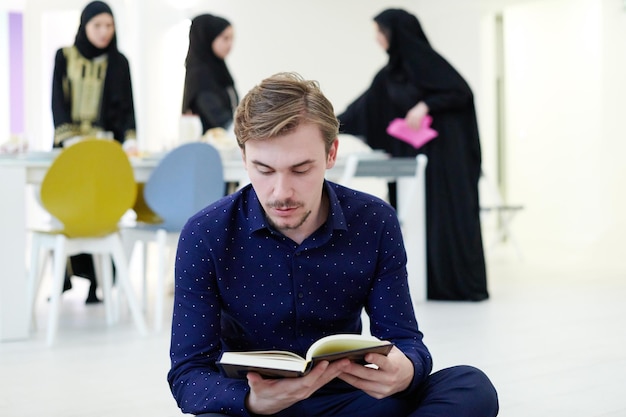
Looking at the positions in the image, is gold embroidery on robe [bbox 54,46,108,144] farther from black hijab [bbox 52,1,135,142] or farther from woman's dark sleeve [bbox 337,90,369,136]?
woman's dark sleeve [bbox 337,90,369,136]

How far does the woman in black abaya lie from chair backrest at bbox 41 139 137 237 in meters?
1.42

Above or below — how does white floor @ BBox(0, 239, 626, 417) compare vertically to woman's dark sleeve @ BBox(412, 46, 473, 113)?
below

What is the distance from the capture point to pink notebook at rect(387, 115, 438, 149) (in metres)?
4.54

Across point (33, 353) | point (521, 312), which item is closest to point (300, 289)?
point (33, 353)

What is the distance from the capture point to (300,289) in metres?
1.58

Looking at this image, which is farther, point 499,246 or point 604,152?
point 499,246

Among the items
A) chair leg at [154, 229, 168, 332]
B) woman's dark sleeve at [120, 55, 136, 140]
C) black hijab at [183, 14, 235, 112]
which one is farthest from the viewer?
black hijab at [183, 14, 235, 112]

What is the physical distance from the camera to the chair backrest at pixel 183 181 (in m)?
3.75

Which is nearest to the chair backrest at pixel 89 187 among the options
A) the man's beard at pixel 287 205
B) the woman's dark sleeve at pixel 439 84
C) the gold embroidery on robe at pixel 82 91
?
the gold embroidery on robe at pixel 82 91

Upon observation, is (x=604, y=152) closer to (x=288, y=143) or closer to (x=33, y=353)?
(x=33, y=353)

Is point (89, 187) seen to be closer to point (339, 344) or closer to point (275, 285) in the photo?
point (275, 285)

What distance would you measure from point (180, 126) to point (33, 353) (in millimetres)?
1382

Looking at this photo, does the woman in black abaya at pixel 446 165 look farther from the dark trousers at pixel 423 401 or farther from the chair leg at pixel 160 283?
the dark trousers at pixel 423 401

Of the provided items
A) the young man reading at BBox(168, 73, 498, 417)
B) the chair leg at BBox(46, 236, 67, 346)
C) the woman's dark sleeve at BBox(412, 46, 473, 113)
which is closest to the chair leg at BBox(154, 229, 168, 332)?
the chair leg at BBox(46, 236, 67, 346)
